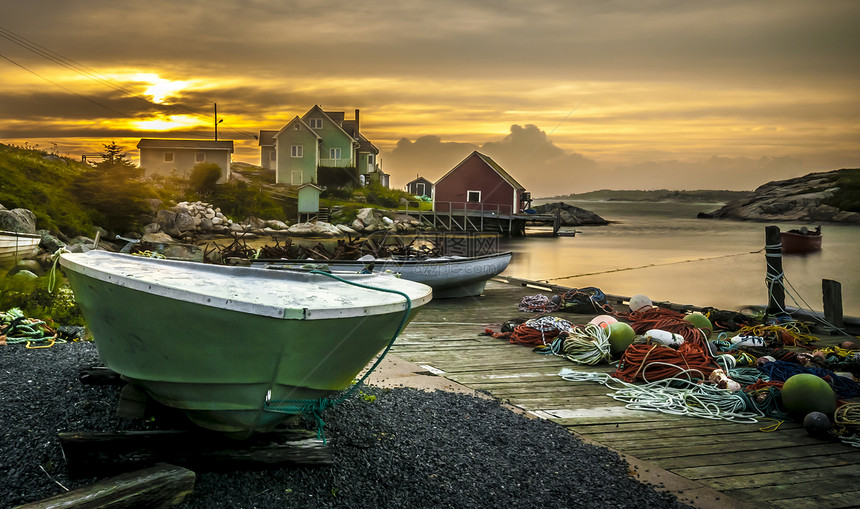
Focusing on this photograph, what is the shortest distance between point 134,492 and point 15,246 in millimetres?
17030

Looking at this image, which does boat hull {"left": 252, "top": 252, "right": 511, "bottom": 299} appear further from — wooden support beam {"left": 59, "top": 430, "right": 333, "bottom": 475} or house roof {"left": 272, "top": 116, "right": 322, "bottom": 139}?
house roof {"left": 272, "top": 116, "right": 322, "bottom": 139}

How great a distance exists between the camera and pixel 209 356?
3.48 m

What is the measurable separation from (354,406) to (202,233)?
1183 inches

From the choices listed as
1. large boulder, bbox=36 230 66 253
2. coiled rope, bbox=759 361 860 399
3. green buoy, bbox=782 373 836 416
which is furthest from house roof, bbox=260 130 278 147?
green buoy, bbox=782 373 836 416

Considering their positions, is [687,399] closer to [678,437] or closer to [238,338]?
[678,437]

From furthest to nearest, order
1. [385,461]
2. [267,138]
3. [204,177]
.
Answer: [267,138]
[204,177]
[385,461]

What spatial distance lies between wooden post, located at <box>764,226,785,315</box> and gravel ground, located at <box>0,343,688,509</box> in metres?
7.27

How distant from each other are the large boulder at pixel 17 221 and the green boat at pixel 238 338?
2010 cm

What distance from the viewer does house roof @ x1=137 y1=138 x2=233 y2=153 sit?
4081 centimetres

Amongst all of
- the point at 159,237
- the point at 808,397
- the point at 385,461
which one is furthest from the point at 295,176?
the point at 385,461

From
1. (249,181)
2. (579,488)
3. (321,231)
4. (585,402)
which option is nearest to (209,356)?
(579,488)

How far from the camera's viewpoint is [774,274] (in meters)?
10.4

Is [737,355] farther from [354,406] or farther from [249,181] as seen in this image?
[249,181]

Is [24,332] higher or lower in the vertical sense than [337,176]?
lower
